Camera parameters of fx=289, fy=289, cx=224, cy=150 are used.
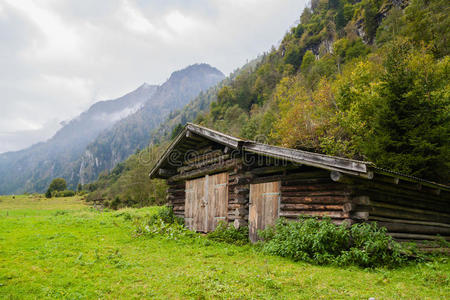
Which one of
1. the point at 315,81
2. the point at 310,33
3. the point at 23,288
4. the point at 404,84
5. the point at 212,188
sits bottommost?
the point at 23,288

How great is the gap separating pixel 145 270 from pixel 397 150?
1346cm

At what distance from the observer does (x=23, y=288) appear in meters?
6.09

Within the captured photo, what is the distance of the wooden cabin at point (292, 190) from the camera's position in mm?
8531

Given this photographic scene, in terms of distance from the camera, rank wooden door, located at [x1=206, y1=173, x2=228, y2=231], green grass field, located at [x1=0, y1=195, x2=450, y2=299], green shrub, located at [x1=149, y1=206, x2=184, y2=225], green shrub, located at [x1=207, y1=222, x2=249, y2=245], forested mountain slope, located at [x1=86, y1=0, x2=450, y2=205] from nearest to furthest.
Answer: green grass field, located at [x1=0, y1=195, x2=450, y2=299] < green shrub, located at [x1=207, y1=222, x2=249, y2=245] < wooden door, located at [x1=206, y1=173, x2=228, y2=231] < forested mountain slope, located at [x1=86, y1=0, x2=450, y2=205] < green shrub, located at [x1=149, y1=206, x2=184, y2=225]

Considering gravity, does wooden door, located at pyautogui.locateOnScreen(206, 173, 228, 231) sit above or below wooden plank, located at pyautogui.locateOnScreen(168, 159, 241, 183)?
below

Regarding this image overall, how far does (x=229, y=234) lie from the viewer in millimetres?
11680

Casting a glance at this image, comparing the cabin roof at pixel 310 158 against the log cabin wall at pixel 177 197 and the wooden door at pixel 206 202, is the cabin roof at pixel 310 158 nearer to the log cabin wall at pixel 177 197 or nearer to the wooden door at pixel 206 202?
the wooden door at pixel 206 202

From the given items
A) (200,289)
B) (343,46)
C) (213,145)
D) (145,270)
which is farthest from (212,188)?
(343,46)

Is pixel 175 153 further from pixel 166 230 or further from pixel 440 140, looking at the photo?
pixel 440 140

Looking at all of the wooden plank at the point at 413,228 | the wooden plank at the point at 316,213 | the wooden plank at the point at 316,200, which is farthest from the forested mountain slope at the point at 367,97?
the wooden plank at the point at 316,213

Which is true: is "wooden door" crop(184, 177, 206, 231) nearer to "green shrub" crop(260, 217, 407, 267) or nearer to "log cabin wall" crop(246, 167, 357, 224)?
"log cabin wall" crop(246, 167, 357, 224)

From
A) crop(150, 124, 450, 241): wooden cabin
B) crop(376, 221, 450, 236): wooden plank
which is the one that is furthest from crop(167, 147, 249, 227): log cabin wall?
crop(376, 221, 450, 236): wooden plank

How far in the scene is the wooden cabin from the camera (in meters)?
8.53

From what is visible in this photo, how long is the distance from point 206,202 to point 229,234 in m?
2.65
